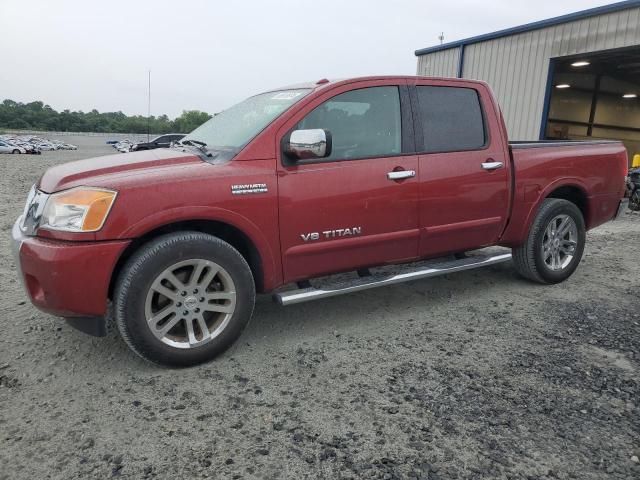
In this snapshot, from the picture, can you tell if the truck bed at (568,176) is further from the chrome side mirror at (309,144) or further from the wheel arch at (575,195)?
the chrome side mirror at (309,144)

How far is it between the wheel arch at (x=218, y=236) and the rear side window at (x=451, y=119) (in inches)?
60.6

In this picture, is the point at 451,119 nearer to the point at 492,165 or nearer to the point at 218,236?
the point at 492,165

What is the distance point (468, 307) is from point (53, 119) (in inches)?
4882

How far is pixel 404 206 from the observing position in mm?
3477

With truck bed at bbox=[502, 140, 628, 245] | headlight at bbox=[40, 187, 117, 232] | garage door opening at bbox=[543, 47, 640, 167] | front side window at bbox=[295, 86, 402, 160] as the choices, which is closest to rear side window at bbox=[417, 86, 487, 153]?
front side window at bbox=[295, 86, 402, 160]

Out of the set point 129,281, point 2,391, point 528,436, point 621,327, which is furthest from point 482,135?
point 2,391

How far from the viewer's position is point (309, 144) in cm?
296

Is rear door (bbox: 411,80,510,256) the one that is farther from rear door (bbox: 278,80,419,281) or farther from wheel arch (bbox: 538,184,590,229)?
wheel arch (bbox: 538,184,590,229)

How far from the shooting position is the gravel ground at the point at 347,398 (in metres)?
2.08

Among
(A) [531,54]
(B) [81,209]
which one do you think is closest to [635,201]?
(A) [531,54]

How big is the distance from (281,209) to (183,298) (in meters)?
0.80

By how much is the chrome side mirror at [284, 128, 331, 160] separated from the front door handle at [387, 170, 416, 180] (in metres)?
0.56

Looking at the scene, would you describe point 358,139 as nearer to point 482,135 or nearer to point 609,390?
point 482,135

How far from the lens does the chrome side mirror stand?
295 cm
